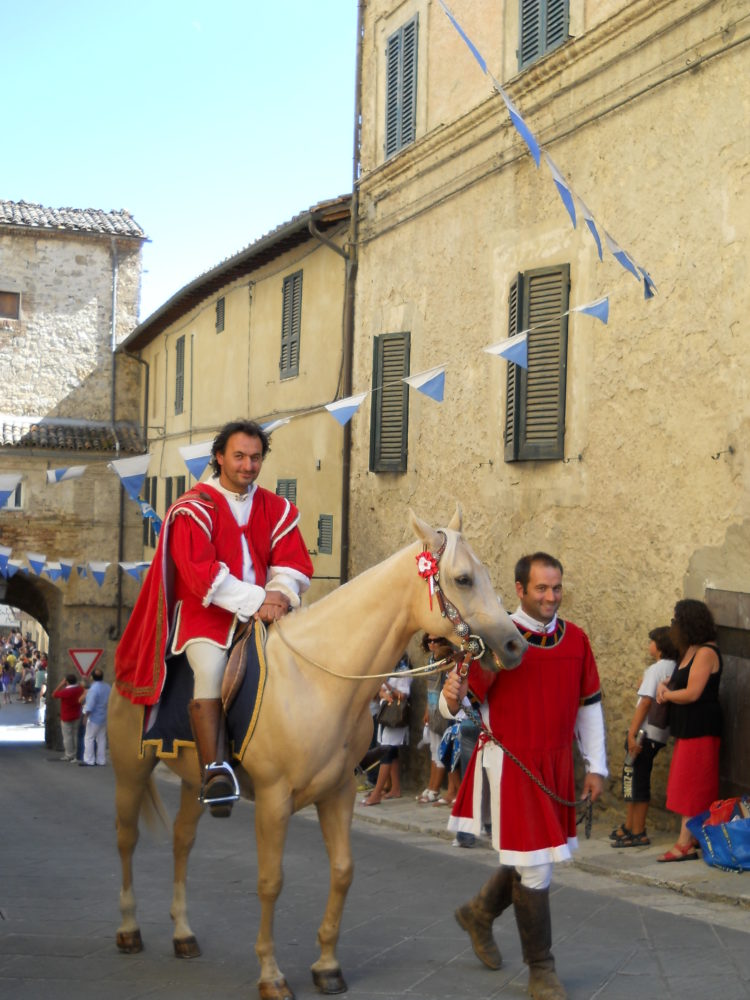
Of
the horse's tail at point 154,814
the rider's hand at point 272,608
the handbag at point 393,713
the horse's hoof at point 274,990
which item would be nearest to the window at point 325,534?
the handbag at point 393,713

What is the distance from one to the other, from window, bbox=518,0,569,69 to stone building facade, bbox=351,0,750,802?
26mm

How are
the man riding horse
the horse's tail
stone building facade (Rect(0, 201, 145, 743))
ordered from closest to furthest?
the man riding horse, the horse's tail, stone building facade (Rect(0, 201, 145, 743))

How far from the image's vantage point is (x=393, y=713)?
13328 millimetres

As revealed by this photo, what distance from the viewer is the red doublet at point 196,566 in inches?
221

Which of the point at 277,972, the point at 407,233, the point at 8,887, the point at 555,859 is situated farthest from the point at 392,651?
the point at 407,233

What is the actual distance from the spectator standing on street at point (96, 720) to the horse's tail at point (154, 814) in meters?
12.9

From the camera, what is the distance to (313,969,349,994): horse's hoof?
5344 mm

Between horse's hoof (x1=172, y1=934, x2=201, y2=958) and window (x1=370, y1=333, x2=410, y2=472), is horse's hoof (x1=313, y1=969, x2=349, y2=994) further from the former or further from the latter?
window (x1=370, y1=333, x2=410, y2=472)

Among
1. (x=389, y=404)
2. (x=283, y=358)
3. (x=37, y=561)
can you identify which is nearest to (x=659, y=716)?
(x=389, y=404)

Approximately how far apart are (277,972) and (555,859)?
1.26 metres

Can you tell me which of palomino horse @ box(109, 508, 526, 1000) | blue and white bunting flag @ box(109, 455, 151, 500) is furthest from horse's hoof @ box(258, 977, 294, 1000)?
blue and white bunting flag @ box(109, 455, 151, 500)

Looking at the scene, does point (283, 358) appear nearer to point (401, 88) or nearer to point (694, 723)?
point (401, 88)

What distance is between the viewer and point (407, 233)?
15086 mm

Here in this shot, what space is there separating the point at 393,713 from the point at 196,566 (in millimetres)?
8089
